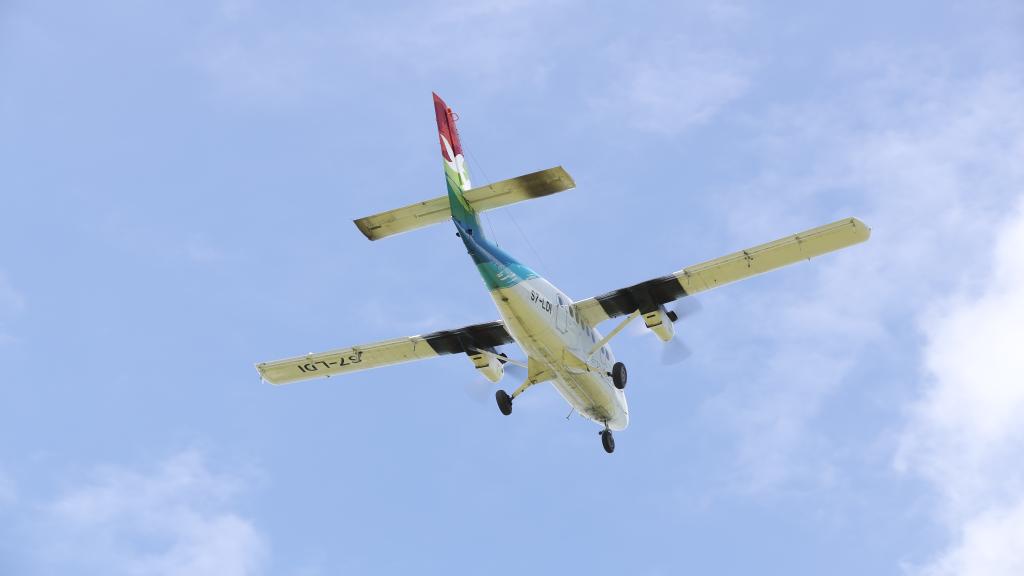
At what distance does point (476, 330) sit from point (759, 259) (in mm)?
8211

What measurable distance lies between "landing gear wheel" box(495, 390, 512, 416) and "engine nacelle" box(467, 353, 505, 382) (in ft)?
4.09

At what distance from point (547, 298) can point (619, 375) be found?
11.0 ft

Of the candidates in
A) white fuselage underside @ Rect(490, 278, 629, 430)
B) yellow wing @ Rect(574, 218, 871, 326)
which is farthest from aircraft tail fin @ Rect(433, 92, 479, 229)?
yellow wing @ Rect(574, 218, 871, 326)

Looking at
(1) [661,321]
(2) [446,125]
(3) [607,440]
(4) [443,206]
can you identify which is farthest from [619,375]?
(2) [446,125]

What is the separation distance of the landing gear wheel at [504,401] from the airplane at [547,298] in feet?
0.09

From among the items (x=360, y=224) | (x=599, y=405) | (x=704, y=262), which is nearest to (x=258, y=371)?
(x=360, y=224)

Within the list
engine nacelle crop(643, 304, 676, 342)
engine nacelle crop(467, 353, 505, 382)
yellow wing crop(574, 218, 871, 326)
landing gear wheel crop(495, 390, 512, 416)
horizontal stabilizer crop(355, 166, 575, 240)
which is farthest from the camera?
engine nacelle crop(467, 353, 505, 382)

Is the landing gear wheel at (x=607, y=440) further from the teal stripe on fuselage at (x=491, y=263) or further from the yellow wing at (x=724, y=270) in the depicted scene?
the teal stripe on fuselage at (x=491, y=263)

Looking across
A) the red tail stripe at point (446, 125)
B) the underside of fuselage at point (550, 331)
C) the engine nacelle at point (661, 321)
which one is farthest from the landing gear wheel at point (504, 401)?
the red tail stripe at point (446, 125)

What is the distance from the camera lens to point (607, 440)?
34.4 meters

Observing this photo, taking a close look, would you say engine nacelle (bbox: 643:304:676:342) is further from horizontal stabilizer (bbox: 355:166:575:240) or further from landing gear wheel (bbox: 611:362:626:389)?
horizontal stabilizer (bbox: 355:166:575:240)

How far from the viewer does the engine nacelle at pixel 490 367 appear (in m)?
34.0

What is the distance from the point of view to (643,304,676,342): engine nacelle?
3177cm

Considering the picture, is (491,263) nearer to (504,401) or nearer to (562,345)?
(562,345)
